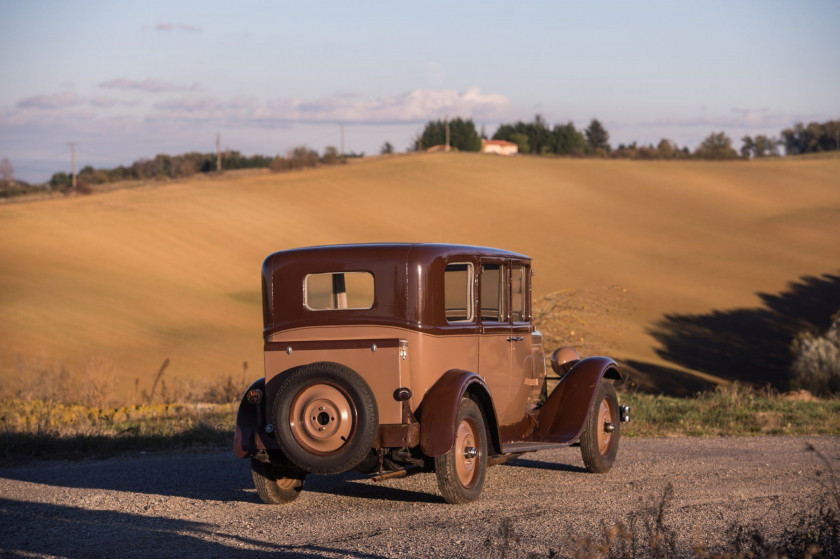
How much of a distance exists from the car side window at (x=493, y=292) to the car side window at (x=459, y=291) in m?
0.25

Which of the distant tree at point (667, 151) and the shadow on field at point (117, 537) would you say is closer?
the shadow on field at point (117, 537)

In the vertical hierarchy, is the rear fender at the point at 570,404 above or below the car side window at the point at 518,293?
below

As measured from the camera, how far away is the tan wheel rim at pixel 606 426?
32.0 ft

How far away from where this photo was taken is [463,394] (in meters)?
7.84

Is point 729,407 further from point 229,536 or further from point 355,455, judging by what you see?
point 229,536

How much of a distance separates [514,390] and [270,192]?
155ft

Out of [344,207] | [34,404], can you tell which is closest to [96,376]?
[34,404]

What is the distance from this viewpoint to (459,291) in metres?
8.44

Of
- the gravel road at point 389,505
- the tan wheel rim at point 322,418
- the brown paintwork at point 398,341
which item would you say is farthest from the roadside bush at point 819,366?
the tan wheel rim at point 322,418

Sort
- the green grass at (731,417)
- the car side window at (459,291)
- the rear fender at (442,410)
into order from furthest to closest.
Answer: the green grass at (731,417) < the car side window at (459,291) < the rear fender at (442,410)

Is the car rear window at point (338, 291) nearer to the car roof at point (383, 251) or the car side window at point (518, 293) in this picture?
the car roof at point (383, 251)

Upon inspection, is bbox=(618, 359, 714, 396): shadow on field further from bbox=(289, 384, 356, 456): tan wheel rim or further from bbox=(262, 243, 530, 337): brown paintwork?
bbox=(289, 384, 356, 456): tan wheel rim

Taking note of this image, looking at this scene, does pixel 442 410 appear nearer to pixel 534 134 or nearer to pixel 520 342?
pixel 520 342

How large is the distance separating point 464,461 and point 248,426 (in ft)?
6.08
